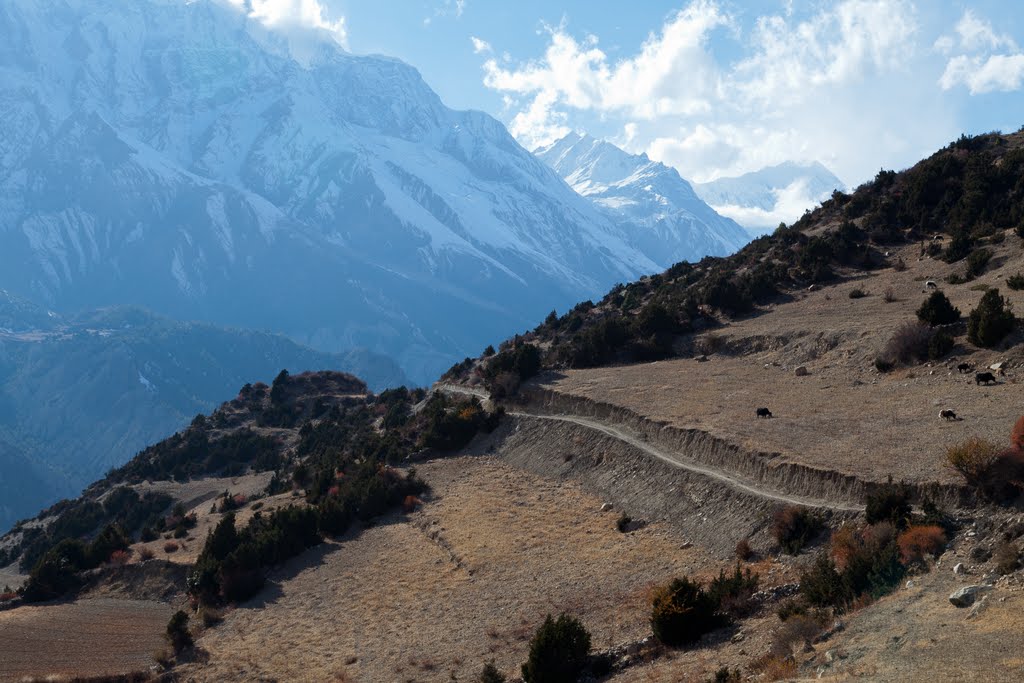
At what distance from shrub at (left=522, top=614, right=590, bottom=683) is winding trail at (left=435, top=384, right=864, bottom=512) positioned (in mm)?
7098

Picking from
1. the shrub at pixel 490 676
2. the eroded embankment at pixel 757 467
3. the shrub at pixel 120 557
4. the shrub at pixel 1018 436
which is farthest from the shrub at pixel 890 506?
the shrub at pixel 120 557

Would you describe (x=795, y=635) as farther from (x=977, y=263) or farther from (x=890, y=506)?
(x=977, y=263)

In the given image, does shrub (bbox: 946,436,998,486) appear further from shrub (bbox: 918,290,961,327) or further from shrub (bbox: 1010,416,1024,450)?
shrub (bbox: 918,290,961,327)

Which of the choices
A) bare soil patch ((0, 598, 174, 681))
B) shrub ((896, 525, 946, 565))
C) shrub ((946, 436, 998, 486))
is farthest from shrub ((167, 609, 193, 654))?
shrub ((946, 436, 998, 486))

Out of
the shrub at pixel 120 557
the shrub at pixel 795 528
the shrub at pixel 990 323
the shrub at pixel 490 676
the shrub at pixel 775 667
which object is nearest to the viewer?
the shrub at pixel 775 667

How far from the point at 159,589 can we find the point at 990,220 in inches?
1795

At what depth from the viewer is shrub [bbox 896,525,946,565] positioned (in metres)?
17.0

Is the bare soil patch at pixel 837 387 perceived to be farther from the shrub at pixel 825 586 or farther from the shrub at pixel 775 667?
the shrub at pixel 775 667

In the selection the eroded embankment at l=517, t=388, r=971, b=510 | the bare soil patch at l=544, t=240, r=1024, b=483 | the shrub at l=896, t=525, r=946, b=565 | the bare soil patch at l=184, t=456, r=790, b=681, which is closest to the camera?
the shrub at l=896, t=525, r=946, b=565

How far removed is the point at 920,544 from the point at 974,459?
2982mm

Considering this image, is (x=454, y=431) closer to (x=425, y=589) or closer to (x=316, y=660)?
(x=425, y=589)

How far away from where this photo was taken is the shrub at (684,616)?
17.9 metres

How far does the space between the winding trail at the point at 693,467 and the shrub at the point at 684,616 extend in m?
4.70

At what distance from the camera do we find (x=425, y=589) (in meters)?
27.6
